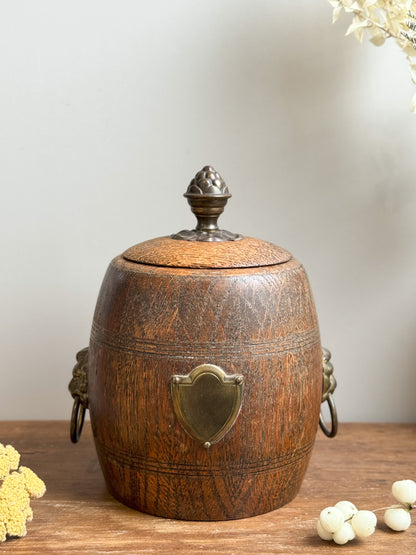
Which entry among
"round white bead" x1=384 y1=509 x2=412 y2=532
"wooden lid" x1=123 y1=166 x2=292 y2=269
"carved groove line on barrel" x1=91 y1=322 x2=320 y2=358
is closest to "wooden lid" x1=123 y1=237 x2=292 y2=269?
"wooden lid" x1=123 y1=166 x2=292 y2=269

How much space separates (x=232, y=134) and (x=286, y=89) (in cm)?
12

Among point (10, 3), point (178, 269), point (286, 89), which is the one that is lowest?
point (178, 269)

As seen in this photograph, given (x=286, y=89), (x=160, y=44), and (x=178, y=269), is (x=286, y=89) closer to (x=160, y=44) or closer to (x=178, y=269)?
(x=160, y=44)

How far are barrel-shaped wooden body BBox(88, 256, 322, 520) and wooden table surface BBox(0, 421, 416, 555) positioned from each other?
0.11 ft

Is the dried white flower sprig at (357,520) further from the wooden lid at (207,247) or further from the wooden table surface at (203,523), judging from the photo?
the wooden lid at (207,247)

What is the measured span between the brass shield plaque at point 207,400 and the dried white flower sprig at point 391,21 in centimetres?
49

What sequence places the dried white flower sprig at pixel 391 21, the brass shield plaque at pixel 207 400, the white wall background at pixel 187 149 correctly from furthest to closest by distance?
the white wall background at pixel 187 149 < the dried white flower sprig at pixel 391 21 < the brass shield plaque at pixel 207 400

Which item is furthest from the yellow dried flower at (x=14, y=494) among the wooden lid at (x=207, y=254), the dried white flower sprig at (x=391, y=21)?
the dried white flower sprig at (x=391, y=21)

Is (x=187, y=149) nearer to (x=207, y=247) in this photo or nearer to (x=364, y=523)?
(x=207, y=247)

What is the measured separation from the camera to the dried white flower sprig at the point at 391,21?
1074 millimetres

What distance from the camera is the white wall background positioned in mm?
1294

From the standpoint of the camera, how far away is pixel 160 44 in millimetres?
→ 1297

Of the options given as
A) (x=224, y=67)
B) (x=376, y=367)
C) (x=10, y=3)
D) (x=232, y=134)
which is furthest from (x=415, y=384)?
(x=10, y=3)

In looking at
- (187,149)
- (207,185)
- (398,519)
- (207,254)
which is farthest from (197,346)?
(187,149)
